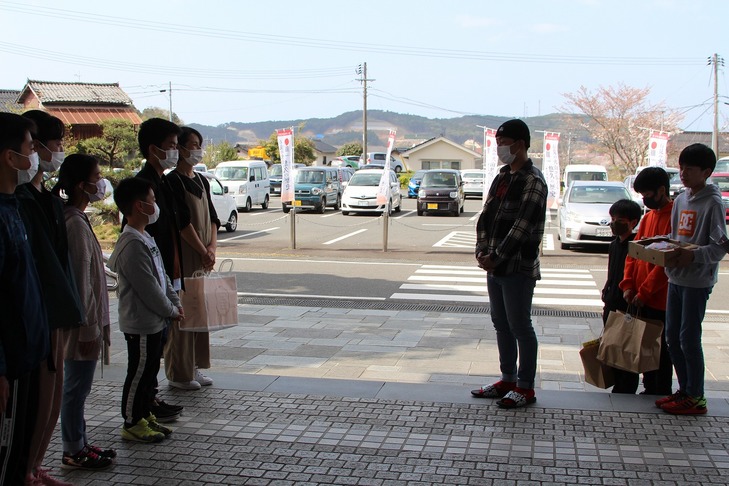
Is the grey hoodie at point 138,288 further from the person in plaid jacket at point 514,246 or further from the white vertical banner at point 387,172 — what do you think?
the white vertical banner at point 387,172

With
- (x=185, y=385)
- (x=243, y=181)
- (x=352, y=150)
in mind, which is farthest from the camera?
(x=352, y=150)

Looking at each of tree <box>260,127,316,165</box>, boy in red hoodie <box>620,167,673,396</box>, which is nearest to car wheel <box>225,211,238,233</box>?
boy in red hoodie <box>620,167,673,396</box>

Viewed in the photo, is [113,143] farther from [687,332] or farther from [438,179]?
[687,332]

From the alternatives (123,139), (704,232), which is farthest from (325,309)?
(123,139)

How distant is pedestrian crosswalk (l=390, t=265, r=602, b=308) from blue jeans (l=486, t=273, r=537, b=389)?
17.0ft

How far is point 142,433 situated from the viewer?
14.2 feet

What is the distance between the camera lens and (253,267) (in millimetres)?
13727

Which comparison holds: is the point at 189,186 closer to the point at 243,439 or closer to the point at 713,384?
the point at 243,439

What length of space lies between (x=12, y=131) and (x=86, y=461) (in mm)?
1936

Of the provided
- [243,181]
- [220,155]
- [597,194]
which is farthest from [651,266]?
[220,155]

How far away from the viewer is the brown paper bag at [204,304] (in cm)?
510

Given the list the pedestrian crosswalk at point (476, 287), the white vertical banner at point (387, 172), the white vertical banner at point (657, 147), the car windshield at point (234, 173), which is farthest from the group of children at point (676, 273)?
the car windshield at point (234, 173)

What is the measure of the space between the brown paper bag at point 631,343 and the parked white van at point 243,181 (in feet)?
78.7

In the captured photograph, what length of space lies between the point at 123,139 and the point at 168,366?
1274 centimetres
